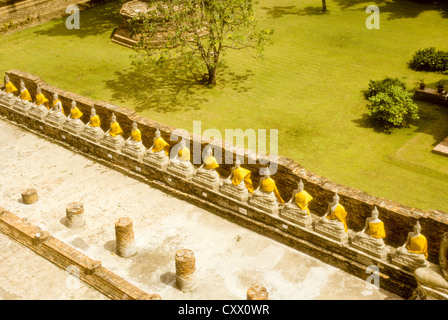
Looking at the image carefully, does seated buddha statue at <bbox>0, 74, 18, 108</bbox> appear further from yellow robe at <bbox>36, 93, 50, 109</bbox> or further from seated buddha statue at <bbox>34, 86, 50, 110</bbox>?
yellow robe at <bbox>36, 93, 50, 109</bbox>

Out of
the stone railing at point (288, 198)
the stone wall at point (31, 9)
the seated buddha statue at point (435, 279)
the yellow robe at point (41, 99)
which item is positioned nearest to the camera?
the seated buddha statue at point (435, 279)

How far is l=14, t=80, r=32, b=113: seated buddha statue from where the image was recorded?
1689 centimetres

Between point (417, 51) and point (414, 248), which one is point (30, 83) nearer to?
point (414, 248)

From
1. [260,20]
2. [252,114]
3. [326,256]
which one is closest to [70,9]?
[260,20]

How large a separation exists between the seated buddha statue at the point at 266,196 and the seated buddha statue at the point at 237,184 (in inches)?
10.8

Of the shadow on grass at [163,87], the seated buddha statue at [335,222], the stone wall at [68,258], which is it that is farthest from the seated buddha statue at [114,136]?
the seated buddha statue at [335,222]

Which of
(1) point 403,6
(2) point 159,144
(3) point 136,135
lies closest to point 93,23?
(3) point 136,135

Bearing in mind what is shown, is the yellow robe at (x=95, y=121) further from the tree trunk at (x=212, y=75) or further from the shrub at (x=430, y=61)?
the shrub at (x=430, y=61)

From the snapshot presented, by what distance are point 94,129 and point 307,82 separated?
31.5 feet

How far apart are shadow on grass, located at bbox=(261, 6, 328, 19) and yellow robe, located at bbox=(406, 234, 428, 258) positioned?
19448mm

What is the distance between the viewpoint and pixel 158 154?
45.0ft

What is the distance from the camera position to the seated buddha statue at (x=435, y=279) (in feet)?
31.7

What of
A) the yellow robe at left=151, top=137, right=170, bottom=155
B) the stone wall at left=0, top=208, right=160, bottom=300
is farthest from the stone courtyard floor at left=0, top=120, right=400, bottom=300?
the yellow robe at left=151, top=137, right=170, bottom=155
